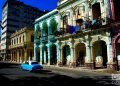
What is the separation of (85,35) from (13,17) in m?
62.4

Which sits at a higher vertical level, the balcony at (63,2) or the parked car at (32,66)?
the balcony at (63,2)

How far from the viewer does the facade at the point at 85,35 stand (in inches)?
950

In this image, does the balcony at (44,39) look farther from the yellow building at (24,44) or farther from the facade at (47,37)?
the yellow building at (24,44)

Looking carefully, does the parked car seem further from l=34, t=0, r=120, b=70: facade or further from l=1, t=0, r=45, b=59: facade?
l=1, t=0, r=45, b=59: facade

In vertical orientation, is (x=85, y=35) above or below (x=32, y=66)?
above

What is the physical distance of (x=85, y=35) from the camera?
1097 inches

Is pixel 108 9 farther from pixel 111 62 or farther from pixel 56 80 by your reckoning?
pixel 56 80

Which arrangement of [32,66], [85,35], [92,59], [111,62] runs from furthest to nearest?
[85,35] < [92,59] < [111,62] < [32,66]

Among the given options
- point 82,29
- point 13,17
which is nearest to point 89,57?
point 82,29

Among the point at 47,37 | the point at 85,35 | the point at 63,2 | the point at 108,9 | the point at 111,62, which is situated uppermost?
the point at 63,2

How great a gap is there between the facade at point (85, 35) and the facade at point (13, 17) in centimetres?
4640

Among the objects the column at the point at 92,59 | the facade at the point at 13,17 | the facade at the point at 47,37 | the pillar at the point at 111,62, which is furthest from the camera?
the facade at the point at 13,17

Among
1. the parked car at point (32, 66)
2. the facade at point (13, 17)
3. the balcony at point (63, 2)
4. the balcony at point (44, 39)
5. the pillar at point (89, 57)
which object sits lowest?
the parked car at point (32, 66)

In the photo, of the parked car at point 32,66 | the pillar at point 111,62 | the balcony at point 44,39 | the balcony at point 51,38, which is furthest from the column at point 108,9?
the balcony at point 44,39
